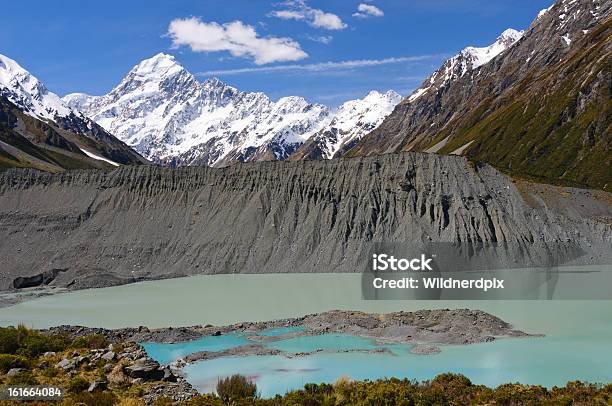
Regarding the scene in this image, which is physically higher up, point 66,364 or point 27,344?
point 27,344

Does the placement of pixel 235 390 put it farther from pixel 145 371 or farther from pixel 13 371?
pixel 13 371

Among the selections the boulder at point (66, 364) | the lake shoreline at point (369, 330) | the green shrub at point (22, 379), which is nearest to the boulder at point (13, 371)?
the green shrub at point (22, 379)

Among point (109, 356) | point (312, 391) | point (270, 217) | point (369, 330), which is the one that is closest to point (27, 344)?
point (109, 356)

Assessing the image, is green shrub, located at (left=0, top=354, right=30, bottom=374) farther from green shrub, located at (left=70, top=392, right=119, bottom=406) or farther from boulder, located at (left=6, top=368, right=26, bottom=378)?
green shrub, located at (left=70, top=392, right=119, bottom=406)

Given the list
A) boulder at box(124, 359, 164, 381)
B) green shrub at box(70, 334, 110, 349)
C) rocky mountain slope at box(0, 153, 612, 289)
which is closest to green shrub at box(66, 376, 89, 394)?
boulder at box(124, 359, 164, 381)

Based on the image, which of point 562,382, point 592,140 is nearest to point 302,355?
point 562,382
